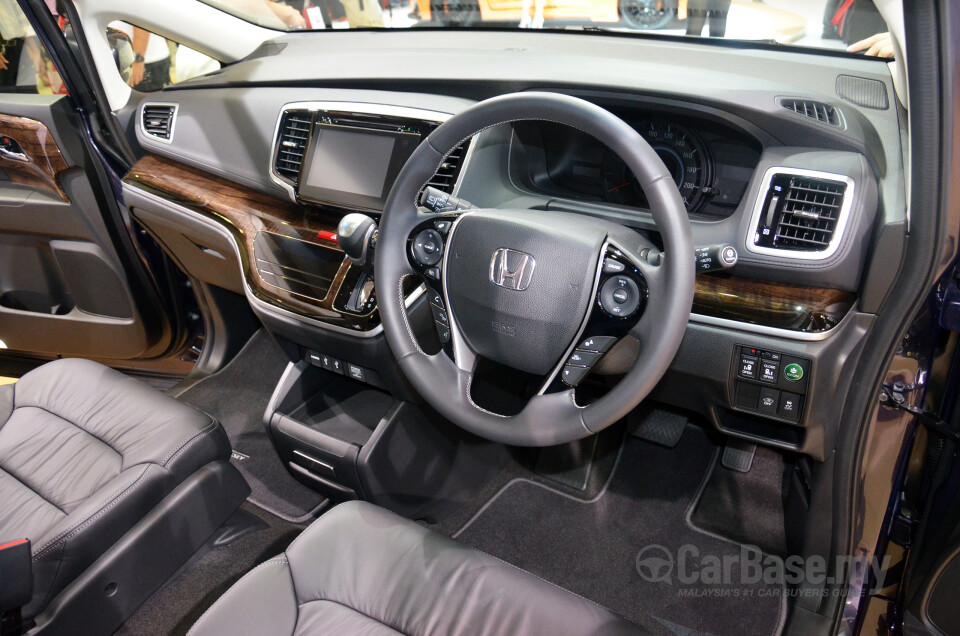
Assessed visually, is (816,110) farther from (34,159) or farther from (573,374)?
(34,159)

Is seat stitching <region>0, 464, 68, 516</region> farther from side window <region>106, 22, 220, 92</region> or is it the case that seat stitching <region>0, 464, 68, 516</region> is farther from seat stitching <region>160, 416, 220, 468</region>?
side window <region>106, 22, 220, 92</region>

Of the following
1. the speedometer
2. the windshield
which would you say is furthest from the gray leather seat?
the windshield

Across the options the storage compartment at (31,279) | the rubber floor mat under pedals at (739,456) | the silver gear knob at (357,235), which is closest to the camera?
the silver gear knob at (357,235)

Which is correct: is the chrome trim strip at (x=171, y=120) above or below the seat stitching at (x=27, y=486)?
above

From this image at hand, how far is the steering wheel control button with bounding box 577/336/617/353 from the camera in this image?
1.06 m

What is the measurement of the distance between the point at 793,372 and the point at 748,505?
0.80 metres

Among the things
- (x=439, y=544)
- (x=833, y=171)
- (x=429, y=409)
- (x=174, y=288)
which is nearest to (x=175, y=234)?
(x=174, y=288)

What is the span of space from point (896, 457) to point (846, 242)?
1.64 ft

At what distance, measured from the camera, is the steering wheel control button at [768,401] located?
124cm

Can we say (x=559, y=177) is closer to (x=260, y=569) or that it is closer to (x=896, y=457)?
(x=896, y=457)

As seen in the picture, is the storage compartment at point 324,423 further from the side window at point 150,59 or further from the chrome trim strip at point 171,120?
the side window at point 150,59

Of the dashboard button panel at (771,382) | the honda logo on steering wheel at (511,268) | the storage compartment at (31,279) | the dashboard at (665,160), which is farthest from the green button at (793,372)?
the storage compartment at (31,279)

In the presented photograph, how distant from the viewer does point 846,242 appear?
1.11m

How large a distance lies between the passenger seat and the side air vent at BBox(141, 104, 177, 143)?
29.2 inches
